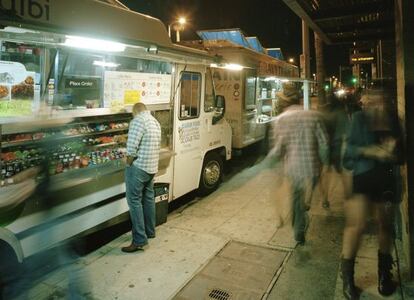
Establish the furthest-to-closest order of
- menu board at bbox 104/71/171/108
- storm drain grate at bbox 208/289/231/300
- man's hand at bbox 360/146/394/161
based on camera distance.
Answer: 1. menu board at bbox 104/71/171/108
2. storm drain grate at bbox 208/289/231/300
3. man's hand at bbox 360/146/394/161

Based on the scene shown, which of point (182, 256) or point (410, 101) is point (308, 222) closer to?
point (182, 256)

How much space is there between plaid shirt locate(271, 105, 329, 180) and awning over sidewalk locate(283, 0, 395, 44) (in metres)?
1.97

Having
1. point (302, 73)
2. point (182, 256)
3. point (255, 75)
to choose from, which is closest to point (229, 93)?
point (255, 75)

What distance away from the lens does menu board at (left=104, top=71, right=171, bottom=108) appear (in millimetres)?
5473

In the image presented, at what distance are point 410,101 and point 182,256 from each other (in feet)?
10.5

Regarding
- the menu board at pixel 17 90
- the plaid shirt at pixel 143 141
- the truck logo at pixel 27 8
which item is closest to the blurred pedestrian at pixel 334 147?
the plaid shirt at pixel 143 141

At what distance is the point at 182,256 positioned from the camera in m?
4.93

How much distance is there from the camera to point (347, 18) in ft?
23.8

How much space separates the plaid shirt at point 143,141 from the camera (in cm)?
500

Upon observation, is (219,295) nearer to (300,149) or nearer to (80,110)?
(300,149)

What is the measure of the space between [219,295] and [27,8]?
3.32 m

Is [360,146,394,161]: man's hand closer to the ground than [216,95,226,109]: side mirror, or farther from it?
closer to the ground

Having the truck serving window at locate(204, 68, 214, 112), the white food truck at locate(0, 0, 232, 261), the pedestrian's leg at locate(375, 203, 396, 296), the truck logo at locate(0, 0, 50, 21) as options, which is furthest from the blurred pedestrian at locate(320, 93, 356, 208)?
the truck logo at locate(0, 0, 50, 21)

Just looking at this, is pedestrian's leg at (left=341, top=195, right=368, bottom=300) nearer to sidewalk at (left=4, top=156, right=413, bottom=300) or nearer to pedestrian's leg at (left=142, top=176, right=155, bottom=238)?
sidewalk at (left=4, top=156, right=413, bottom=300)
